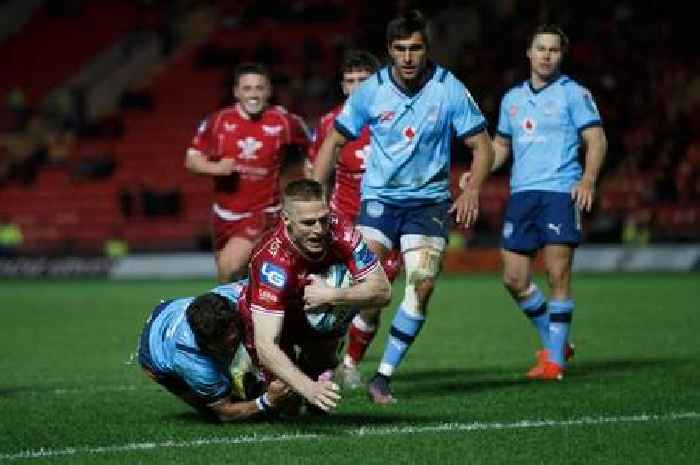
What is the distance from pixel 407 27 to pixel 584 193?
172 centimetres

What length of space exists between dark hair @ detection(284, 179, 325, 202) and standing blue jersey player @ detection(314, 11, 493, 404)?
177 centimetres

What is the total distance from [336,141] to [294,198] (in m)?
2.00

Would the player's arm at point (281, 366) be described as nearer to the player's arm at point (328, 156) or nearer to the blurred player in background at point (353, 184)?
the player's arm at point (328, 156)

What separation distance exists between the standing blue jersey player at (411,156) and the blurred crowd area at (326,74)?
14.2 meters

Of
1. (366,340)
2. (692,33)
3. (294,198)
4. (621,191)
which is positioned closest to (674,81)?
(692,33)

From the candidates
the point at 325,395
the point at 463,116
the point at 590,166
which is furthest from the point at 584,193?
the point at 325,395

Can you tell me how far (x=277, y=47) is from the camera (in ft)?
100

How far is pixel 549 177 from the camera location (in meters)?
9.89

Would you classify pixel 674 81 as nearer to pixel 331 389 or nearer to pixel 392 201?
pixel 392 201

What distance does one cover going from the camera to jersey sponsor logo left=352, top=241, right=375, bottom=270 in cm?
724

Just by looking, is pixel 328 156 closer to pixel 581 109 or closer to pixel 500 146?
pixel 500 146

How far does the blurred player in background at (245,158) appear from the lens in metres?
11.4

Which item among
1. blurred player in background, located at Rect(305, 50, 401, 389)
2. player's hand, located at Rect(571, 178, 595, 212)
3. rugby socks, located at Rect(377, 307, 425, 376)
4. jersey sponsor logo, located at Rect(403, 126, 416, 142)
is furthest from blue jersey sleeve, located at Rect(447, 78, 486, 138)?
rugby socks, located at Rect(377, 307, 425, 376)

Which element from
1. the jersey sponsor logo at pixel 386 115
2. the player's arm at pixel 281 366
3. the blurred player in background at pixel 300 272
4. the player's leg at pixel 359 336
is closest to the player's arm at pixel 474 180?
the jersey sponsor logo at pixel 386 115
